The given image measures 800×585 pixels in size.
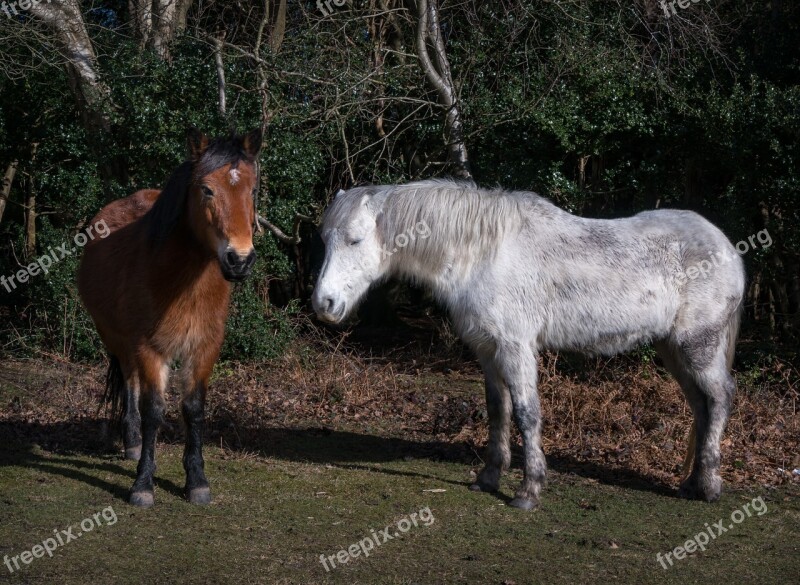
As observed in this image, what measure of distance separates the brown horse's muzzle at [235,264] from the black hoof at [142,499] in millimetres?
1560

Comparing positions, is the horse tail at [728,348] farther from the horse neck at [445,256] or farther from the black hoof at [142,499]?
the black hoof at [142,499]

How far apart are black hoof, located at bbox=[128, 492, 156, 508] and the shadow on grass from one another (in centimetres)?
28

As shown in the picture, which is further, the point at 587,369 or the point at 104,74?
the point at 104,74

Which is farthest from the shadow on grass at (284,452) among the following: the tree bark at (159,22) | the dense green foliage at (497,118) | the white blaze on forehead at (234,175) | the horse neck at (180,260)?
the tree bark at (159,22)

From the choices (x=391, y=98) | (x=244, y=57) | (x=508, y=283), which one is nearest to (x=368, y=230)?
(x=508, y=283)

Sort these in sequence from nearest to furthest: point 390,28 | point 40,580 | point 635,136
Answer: point 40,580 < point 635,136 < point 390,28

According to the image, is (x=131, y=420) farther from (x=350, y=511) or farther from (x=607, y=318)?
(x=607, y=318)

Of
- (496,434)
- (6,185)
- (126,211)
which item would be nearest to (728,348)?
(496,434)

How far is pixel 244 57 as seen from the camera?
9547mm

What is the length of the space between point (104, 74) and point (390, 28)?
3.57 m

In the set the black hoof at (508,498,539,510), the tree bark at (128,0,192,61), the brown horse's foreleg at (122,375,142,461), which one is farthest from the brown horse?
the tree bark at (128,0,192,61)

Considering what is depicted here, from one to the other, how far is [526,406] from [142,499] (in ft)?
7.99

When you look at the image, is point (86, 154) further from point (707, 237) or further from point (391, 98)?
point (707, 237)

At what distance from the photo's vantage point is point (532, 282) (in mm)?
5539
